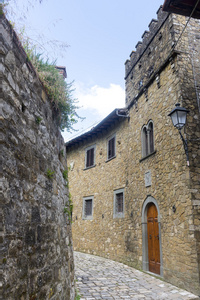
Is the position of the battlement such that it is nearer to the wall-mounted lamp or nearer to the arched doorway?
the wall-mounted lamp

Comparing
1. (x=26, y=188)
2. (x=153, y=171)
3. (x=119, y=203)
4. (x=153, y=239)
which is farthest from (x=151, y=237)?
(x=26, y=188)

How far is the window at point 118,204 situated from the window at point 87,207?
2102 mm

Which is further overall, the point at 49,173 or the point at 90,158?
the point at 90,158

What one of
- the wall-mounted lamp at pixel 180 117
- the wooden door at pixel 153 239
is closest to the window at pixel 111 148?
the wooden door at pixel 153 239

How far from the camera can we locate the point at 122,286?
5.65 metres

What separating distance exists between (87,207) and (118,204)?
2761 millimetres

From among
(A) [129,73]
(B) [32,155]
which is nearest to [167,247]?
(B) [32,155]

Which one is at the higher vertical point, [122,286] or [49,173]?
[49,173]

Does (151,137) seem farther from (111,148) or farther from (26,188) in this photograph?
(26,188)

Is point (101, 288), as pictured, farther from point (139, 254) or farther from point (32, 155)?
point (32, 155)

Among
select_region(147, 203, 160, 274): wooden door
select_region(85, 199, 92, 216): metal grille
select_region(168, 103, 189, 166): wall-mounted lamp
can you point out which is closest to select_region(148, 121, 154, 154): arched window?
select_region(147, 203, 160, 274): wooden door

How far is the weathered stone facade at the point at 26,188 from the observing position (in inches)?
73.3

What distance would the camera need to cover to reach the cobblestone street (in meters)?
4.93

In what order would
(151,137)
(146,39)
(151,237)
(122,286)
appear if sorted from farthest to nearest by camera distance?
(146,39), (151,137), (151,237), (122,286)
